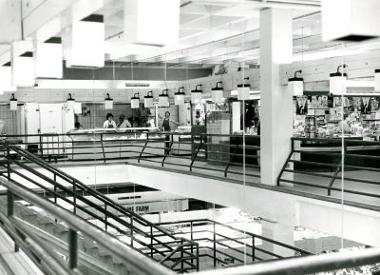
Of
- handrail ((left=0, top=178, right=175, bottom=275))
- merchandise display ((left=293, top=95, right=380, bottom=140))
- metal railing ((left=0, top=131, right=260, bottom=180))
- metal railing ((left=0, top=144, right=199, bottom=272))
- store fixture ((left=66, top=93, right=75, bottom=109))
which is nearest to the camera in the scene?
handrail ((left=0, top=178, right=175, bottom=275))

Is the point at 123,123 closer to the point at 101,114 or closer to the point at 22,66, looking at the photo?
the point at 101,114

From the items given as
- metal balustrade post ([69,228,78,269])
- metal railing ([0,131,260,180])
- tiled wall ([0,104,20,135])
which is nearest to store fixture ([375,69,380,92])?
metal railing ([0,131,260,180])

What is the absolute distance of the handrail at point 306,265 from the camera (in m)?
1.54

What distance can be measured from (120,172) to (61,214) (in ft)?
39.5

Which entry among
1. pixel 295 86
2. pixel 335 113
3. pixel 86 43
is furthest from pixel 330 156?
pixel 86 43

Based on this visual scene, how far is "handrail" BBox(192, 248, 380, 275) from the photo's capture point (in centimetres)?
154

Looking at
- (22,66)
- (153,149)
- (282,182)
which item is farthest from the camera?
(153,149)

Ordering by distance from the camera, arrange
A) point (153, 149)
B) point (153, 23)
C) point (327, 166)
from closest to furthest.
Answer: point (153, 23) → point (327, 166) → point (153, 149)

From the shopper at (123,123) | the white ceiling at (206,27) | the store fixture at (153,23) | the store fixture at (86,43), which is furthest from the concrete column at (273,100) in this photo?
the shopper at (123,123)

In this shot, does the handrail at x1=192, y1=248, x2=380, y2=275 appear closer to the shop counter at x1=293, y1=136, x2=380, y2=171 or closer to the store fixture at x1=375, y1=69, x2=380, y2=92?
the shop counter at x1=293, y1=136, x2=380, y2=171

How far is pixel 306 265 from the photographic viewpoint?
158 cm

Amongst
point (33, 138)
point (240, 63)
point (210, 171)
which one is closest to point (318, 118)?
point (240, 63)

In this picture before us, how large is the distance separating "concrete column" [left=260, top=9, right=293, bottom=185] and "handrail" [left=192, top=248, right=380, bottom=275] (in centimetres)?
754

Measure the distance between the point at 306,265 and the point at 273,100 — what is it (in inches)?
305
